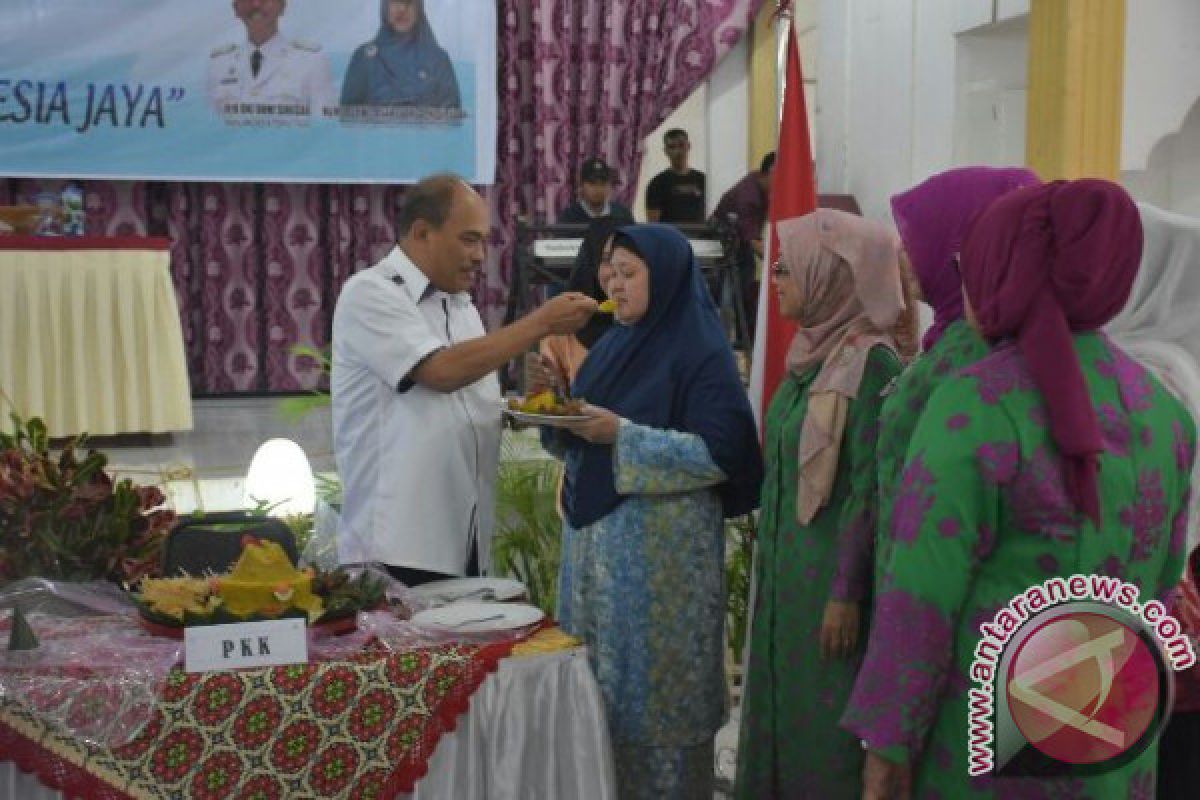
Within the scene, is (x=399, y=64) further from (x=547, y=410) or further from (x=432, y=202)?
(x=547, y=410)

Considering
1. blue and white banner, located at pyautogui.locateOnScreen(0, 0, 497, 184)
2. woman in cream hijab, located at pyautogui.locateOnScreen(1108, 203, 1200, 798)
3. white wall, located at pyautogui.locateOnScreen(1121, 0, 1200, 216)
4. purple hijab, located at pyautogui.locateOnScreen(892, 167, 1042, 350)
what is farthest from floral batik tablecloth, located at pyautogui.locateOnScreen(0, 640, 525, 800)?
blue and white banner, located at pyautogui.locateOnScreen(0, 0, 497, 184)

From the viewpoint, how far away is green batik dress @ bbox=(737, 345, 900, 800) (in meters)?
2.20

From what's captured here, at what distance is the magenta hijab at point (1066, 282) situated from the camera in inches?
55.5

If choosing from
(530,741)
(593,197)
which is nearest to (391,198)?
(593,197)

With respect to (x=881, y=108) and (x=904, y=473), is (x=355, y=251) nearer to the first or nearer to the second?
(x=881, y=108)

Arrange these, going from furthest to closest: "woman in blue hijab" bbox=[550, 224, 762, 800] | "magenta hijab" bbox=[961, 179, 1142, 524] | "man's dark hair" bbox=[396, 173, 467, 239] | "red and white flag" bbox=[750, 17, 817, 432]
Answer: "red and white flag" bbox=[750, 17, 817, 432], "man's dark hair" bbox=[396, 173, 467, 239], "woman in blue hijab" bbox=[550, 224, 762, 800], "magenta hijab" bbox=[961, 179, 1142, 524]

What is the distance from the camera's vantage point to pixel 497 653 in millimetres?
1881

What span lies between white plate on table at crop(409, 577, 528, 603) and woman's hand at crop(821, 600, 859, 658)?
0.46 m

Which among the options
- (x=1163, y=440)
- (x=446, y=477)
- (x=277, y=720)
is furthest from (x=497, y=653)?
(x=1163, y=440)

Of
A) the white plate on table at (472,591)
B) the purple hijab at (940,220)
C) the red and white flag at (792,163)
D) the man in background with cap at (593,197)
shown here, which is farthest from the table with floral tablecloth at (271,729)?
the man in background with cap at (593,197)

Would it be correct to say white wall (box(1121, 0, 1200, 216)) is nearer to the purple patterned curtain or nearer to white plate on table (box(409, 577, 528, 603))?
white plate on table (box(409, 577, 528, 603))

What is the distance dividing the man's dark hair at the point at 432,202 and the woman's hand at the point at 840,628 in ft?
3.26

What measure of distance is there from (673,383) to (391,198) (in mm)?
5922

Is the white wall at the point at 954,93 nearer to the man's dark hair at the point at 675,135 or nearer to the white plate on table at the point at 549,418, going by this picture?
the man's dark hair at the point at 675,135
